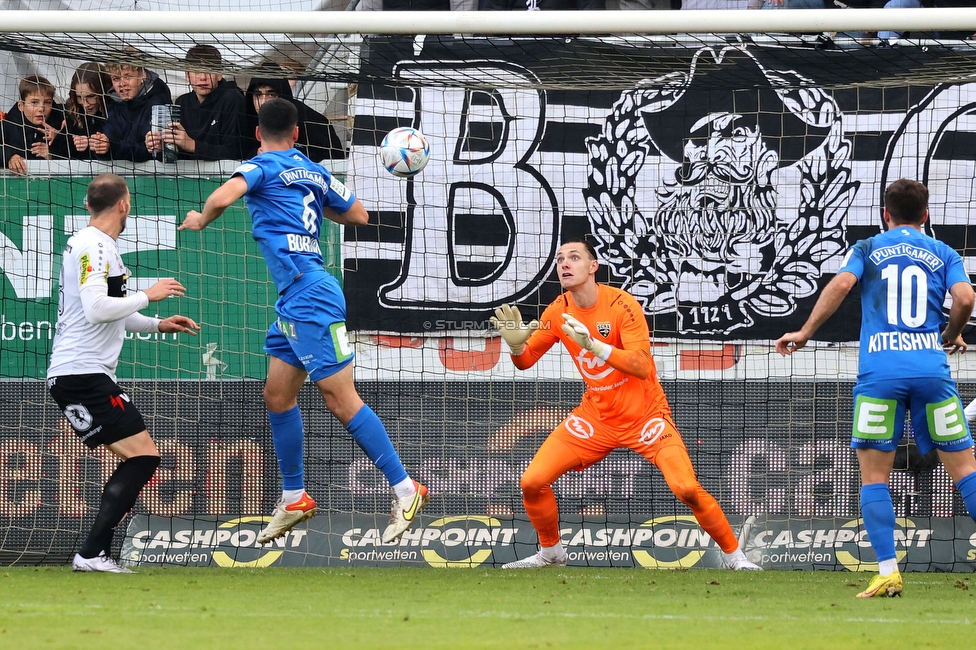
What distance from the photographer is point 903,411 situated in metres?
5.82

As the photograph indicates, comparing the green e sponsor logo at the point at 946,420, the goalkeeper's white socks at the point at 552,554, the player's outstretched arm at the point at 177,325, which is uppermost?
the player's outstretched arm at the point at 177,325

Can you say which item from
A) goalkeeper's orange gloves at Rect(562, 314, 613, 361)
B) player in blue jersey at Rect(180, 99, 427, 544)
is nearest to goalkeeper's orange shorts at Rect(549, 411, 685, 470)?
goalkeeper's orange gloves at Rect(562, 314, 613, 361)

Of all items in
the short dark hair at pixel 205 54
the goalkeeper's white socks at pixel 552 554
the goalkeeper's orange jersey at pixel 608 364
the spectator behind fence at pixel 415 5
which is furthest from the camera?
the spectator behind fence at pixel 415 5

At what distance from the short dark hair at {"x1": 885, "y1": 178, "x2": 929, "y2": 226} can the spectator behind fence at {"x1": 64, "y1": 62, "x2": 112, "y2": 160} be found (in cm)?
558

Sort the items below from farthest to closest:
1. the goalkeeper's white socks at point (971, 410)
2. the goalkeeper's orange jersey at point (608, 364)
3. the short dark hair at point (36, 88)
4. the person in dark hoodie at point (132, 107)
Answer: the short dark hair at point (36, 88), the person in dark hoodie at point (132, 107), the goalkeeper's white socks at point (971, 410), the goalkeeper's orange jersey at point (608, 364)

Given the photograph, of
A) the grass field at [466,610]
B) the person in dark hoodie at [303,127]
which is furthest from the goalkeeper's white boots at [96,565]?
the person in dark hoodie at [303,127]

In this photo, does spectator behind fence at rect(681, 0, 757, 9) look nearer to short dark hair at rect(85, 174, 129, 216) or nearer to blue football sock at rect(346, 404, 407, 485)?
blue football sock at rect(346, 404, 407, 485)

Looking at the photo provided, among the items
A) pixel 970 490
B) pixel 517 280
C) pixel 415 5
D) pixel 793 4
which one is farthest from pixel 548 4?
pixel 970 490

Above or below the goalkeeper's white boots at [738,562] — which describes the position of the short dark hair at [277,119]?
above

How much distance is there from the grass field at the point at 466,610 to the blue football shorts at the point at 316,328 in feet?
3.91

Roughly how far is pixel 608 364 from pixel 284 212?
2.16m

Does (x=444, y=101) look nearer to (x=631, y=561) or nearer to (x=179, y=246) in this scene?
(x=179, y=246)

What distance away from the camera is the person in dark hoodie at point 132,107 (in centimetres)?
849

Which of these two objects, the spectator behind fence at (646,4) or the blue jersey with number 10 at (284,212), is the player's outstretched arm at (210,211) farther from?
the spectator behind fence at (646,4)
